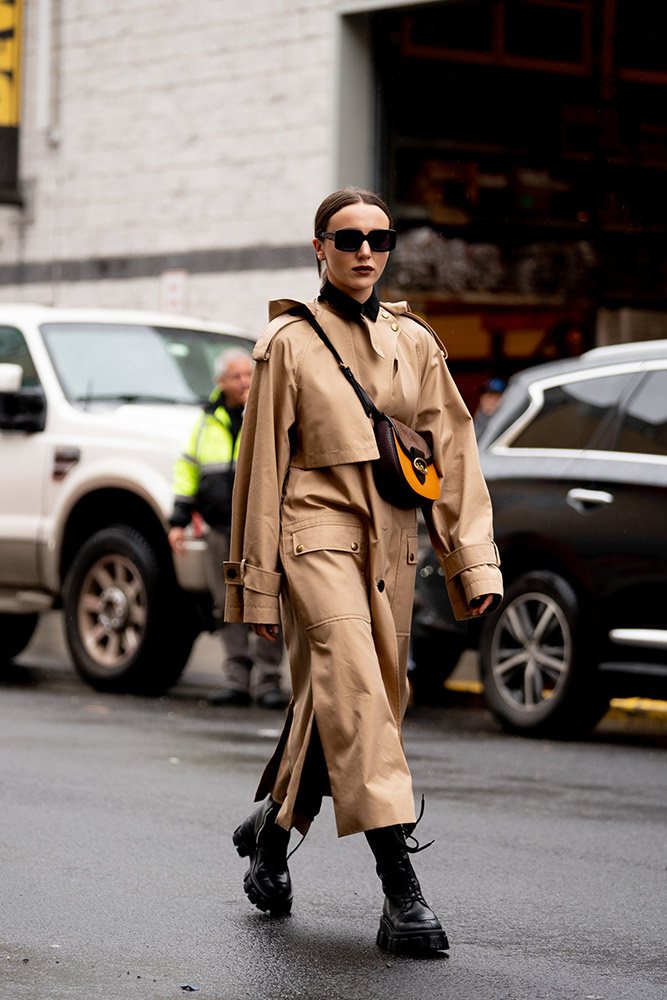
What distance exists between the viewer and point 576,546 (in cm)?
949

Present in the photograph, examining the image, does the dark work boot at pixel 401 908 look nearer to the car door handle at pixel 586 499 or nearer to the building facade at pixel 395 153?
the car door handle at pixel 586 499

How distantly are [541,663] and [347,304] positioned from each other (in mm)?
4617

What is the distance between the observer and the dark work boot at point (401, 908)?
4.96 meters

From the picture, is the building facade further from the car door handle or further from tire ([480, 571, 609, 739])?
tire ([480, 571, 609, 739])

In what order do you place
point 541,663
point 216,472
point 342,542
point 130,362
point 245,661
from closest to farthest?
point 342,542
point 541,663
point 216,472
point 245,661
point 130,362

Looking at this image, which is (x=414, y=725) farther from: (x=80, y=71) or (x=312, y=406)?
(x=80, y=71)

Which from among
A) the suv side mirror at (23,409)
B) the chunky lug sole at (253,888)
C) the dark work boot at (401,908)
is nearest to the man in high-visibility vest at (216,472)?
the suv side mirror at (23,409)

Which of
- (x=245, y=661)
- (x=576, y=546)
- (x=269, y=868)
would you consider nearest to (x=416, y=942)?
(x=269, y=868)

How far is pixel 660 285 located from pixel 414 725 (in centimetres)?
950

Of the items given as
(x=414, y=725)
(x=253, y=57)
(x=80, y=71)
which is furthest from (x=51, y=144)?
(x=414, y=725)

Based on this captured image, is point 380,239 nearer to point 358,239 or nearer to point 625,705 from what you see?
point 358,239

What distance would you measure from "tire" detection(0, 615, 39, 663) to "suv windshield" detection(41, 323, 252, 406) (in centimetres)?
190

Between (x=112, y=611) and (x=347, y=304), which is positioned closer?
(x=347, y=304)

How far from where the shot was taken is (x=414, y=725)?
408 inches
